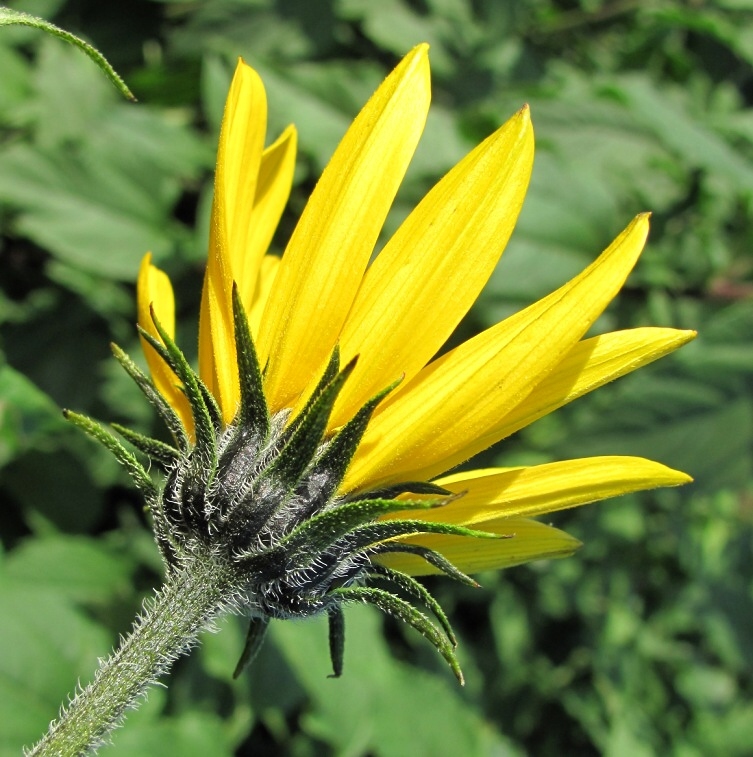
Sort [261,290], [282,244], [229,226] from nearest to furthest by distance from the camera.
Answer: [229,226] < [261,290] < [282,244]

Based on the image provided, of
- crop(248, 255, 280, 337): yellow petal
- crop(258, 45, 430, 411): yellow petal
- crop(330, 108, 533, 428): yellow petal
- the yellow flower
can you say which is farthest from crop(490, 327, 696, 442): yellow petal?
crop(248, 255, 280, 337): yellow petal

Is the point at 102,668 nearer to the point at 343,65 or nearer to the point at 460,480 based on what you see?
the point at 460,480

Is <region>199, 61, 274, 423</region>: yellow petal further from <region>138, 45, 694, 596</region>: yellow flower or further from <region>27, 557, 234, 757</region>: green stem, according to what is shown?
<region>27, 557, 234, 757</region>: green stem

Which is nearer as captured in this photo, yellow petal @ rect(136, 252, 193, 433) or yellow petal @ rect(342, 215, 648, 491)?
yellow petal @ rect(342, 215, 648, 491)

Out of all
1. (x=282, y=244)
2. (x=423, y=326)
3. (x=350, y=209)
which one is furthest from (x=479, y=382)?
(x=282, y=244)

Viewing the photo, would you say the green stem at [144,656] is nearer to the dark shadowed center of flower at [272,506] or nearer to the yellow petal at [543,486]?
the dark shadowed center of flower at [272,506]

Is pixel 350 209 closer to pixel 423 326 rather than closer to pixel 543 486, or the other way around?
pixel 423 326

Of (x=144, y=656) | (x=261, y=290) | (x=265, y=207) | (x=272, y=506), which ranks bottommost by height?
(x=144, y=656)
